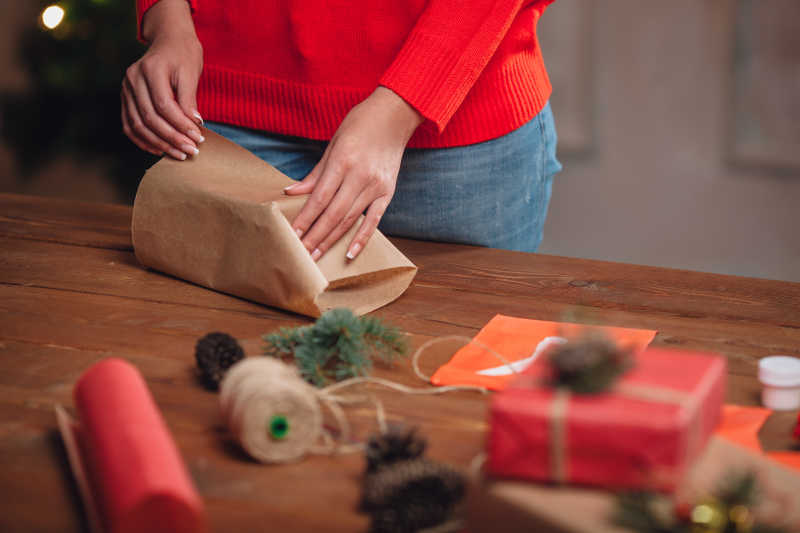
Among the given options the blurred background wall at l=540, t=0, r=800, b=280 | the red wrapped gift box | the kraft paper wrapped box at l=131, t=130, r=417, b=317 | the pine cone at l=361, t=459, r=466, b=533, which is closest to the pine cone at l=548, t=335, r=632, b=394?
the red wrapped gift box

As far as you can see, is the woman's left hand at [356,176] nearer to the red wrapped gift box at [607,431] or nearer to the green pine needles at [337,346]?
the green pine needles at [337,346]

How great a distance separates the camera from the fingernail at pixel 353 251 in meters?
1.04

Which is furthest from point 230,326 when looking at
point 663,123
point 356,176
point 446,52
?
point 663,123

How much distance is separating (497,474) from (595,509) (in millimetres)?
65

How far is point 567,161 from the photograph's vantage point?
289 cm

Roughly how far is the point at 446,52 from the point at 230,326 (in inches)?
18.8

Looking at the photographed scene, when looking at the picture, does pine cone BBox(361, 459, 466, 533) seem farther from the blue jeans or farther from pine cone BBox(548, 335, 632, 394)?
the blue jeans

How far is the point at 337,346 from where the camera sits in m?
0.81

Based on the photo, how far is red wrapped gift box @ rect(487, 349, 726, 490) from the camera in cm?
49

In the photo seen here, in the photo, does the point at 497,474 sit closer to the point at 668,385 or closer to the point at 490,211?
the point at 668,385

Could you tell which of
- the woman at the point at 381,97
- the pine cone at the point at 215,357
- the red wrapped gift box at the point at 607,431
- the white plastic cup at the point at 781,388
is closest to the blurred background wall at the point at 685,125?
the woman at the point at 381,97

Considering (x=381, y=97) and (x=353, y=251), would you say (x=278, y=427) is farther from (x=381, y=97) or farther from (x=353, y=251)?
(x=381, y=97)

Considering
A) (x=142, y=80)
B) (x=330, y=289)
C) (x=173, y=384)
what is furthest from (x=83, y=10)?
(x=173, y=384)

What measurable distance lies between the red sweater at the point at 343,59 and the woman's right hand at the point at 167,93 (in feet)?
0.29
